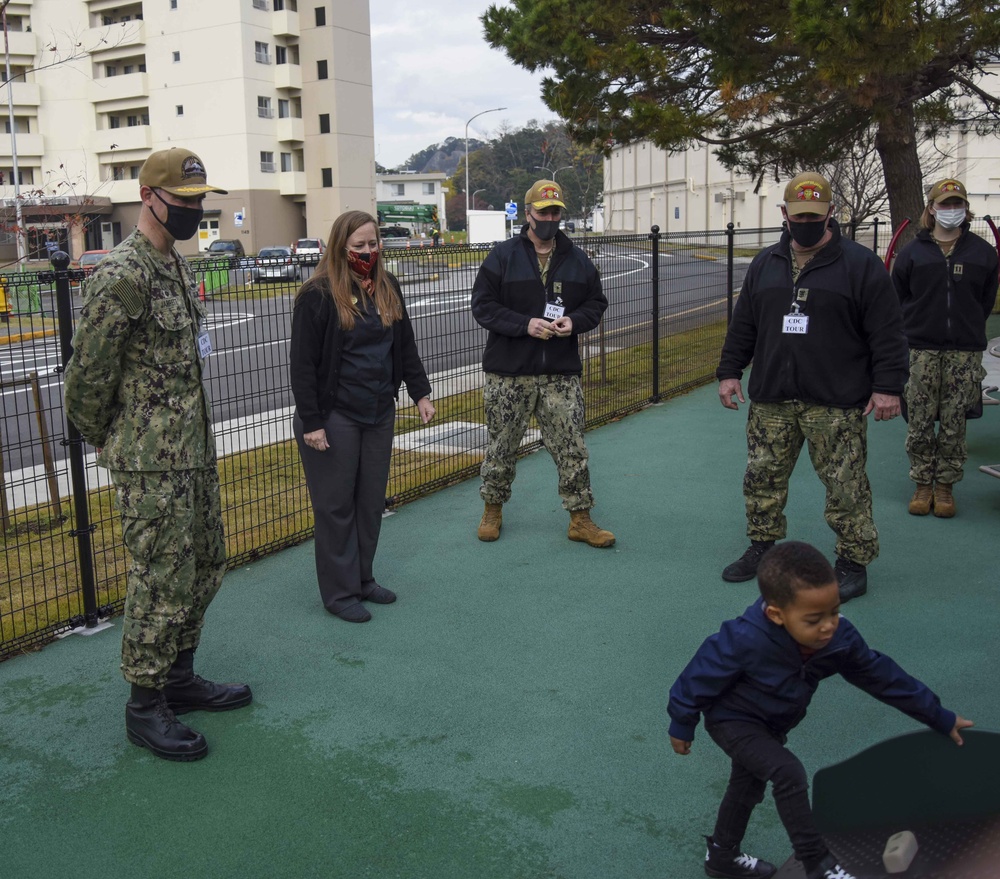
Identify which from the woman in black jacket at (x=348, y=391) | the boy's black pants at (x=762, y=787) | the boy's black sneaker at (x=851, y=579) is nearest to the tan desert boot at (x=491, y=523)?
the woman in black jacket at (x=348, y=391)

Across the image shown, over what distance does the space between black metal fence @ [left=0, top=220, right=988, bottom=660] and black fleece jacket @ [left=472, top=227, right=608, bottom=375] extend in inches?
26.2

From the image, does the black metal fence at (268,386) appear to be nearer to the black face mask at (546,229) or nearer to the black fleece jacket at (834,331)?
the black face mask at (546,229)

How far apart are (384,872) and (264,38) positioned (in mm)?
54040

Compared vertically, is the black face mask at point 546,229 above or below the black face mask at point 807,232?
above

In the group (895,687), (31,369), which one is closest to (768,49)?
(31,369)

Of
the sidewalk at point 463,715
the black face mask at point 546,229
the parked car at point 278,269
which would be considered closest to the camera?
the sidewalk at point 463,715

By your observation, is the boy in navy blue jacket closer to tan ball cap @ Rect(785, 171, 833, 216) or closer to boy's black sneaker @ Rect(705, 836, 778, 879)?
boy's black sneaker @ Rect(705, 836, 778, 879)

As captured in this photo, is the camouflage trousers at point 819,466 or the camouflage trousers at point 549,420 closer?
the camouflage trousers at point 819,466

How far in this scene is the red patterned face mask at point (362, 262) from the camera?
4.63m

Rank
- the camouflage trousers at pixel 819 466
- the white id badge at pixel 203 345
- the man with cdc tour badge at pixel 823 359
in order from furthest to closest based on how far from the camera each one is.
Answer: the camouflage trousers at pixel 819 466
the man with cdc tour badge at pixel 823 359
the white id badge at pixel 203 345

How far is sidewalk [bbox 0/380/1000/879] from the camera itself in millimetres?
3035

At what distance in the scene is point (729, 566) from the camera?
5246 mm

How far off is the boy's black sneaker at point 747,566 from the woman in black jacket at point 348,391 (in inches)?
66.9

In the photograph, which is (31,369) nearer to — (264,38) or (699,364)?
(699,364)
